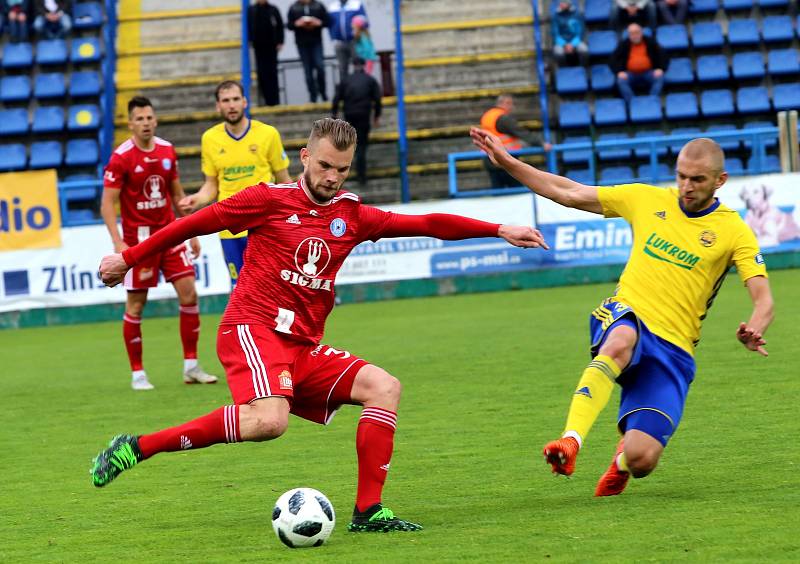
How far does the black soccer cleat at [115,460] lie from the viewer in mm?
5535

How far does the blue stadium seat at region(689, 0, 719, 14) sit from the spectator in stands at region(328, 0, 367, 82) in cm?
606

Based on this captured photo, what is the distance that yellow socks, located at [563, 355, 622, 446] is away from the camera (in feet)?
18.3

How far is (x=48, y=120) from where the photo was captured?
2306 cm

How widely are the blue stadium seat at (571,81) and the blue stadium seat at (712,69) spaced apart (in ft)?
6.44

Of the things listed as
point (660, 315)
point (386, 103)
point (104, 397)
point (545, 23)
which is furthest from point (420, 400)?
point (545, 23)

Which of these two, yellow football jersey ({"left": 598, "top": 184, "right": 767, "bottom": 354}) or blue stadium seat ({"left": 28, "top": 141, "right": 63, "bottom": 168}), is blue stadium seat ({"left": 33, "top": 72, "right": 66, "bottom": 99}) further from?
yellow football jersey ({"left": 598, "top": 184, "right": 767, "bottom": 354})

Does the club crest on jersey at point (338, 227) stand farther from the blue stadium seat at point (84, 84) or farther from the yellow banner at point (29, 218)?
the blue stadium seat at point (84, 84)

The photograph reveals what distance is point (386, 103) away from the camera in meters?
23.1

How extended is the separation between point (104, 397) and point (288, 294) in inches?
198

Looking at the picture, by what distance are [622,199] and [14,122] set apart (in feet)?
60.8

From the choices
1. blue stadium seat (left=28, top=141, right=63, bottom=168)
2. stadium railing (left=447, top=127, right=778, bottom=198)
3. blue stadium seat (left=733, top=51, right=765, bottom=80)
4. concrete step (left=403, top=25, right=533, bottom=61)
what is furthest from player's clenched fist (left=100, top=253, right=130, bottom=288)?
blue stadium seat (left=733, top=51, right=765, bottom=80)

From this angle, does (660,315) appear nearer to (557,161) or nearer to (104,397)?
(104,397)

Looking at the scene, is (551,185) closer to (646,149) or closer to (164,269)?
(164,269)

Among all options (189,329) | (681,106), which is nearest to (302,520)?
(189,329)
